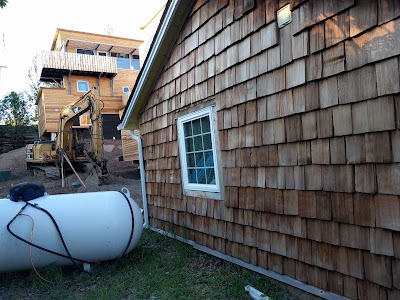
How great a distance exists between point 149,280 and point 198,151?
182 cm

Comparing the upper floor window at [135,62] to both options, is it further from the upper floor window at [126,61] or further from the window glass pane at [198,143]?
the window glass pane at [198,143]

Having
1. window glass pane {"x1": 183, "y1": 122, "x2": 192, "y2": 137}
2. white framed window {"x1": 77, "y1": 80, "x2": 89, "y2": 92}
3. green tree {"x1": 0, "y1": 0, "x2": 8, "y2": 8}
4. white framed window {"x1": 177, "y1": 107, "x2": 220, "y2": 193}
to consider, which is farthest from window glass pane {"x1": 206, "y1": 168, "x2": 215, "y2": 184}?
white framed window {"x1": 77, "y1": 80, "x2": 89, "y2": 92}

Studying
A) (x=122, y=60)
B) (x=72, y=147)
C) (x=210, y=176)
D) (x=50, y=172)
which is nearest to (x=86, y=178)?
(x=72, y=147)

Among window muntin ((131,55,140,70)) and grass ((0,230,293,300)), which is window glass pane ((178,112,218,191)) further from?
window muntin ((131,55,140,70))

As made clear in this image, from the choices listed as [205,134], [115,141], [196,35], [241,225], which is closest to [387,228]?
[241,225]

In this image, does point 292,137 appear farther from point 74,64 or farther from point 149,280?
point 74,64

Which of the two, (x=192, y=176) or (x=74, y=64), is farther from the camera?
(x=74, y=64)

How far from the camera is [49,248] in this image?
14.1 feet

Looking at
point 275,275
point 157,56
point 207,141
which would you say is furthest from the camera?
point 157,56

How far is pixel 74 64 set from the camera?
70.2ft

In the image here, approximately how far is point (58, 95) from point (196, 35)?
61.2 feet

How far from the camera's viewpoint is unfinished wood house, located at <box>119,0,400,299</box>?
2.44 metres

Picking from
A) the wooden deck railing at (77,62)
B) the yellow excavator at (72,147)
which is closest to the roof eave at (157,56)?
the yellow excavator at (72,147)

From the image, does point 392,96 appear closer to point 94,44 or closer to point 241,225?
point 241,225
